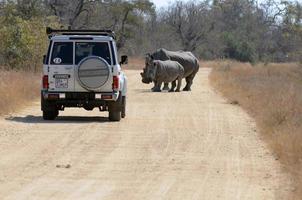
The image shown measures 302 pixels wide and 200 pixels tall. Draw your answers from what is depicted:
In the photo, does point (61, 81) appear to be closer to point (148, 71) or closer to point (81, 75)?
point (81, 75)

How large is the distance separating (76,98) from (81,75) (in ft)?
1.97

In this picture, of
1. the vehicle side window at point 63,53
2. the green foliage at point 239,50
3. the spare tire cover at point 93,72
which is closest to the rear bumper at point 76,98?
the spare tire cover at point 93,72

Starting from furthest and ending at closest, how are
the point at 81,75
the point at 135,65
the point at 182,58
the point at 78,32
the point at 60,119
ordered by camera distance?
the point at 135,65, the point at 182,58, the point at 78,32, the point at 60,119, the point at 81,75

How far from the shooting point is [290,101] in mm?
21109

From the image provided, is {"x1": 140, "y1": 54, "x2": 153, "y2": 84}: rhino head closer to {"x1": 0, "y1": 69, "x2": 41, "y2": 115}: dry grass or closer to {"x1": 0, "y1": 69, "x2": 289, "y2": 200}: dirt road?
{"x1": 0, "y1": 69, "x2": 41, "y2": 115}: dry grass

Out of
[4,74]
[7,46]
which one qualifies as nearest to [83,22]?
[7,46]

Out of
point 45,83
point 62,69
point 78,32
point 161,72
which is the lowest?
point 161,72

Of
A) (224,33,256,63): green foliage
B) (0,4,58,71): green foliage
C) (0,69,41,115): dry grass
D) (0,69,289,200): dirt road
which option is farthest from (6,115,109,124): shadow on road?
(224,33,256,63): green foliage

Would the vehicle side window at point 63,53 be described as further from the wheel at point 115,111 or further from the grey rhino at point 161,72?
the grey rhino at point 161,72

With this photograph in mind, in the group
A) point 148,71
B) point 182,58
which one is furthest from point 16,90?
point 182,58

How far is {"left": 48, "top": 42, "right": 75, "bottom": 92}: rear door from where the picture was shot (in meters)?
18.5

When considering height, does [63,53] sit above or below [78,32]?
below

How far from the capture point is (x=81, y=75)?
1827 cm

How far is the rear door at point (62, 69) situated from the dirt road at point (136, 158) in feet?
2.71
